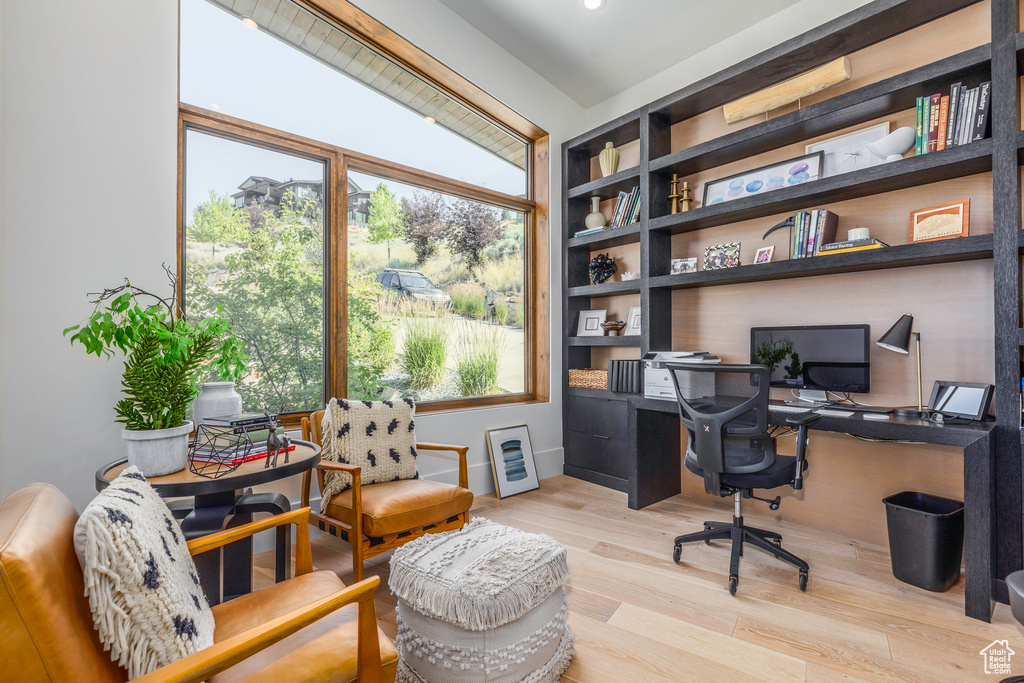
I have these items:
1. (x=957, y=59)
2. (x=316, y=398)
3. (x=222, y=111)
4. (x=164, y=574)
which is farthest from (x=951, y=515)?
(x=222, y=111)

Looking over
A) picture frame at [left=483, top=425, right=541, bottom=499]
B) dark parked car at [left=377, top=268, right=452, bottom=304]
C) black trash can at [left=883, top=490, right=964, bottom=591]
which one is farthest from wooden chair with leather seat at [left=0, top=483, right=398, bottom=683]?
black trash can at [left=883, top=490, right=964, bottom=591]

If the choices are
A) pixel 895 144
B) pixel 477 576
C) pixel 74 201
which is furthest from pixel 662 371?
pixel 74 201

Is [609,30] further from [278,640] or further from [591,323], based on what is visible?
[278,640]

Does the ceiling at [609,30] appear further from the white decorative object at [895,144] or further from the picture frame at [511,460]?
the picture frame at [511,460]

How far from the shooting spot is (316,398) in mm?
2723

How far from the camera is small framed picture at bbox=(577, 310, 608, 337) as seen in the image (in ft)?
12.9

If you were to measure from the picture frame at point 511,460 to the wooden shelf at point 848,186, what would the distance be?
185cm

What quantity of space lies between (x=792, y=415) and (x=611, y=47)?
111 inches

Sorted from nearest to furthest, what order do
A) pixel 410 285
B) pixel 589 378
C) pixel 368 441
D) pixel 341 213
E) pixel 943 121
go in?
pixel 943 121
pixel 368 441
pixel 341 213
pixel 410 285
pixel 589 378

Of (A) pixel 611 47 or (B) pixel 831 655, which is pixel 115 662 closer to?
(B) pixel 831 655

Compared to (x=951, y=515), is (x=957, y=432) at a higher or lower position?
higher

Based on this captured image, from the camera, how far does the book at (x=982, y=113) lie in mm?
2109

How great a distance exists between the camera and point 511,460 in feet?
11.5

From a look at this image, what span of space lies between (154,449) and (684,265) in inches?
125
